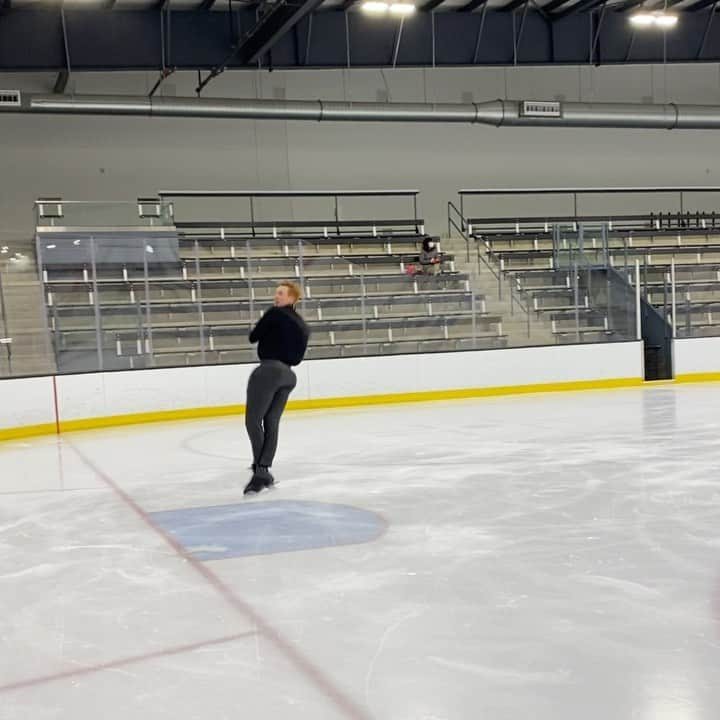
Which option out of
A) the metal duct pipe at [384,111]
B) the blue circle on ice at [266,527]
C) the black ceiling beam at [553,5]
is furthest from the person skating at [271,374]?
the black ceiling beam at [553,5]

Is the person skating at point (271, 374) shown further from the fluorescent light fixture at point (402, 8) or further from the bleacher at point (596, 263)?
the fluorescent light fixture at point (402, 8)

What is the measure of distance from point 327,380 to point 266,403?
591cm

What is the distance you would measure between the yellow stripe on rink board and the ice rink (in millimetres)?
2549

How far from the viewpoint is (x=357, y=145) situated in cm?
1831

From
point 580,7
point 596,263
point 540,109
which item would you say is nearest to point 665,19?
point 580,7

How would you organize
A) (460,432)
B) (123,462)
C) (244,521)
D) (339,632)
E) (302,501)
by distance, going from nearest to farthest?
(339,632) < (244,521) < (302,501) < (123,462) < (460,432)

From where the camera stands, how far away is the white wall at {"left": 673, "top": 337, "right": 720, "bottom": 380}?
1341 centimetres

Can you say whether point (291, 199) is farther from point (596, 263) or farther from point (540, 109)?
point (596, 263)

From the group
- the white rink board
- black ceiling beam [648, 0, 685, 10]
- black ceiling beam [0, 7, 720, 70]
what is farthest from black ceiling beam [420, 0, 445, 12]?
the white rink board

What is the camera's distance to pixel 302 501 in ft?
18.2

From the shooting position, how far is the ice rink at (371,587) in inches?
104

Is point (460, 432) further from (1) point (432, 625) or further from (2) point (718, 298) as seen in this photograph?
(2) point (718, 298)

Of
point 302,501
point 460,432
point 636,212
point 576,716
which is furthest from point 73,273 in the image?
point 636,212

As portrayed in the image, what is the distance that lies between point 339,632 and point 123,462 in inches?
182
